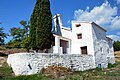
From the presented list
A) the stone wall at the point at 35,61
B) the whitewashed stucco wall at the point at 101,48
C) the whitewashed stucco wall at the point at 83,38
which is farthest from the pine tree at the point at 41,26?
the whitewashed stucco wall at the point at 101,48

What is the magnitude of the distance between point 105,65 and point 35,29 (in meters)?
14.6

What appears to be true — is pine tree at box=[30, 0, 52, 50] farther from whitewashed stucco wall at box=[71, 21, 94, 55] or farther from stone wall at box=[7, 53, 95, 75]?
whitewashed stucco wall at box=[71, 21, 94, 55]

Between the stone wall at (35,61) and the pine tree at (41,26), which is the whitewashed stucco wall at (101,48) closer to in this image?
the stone wall at (35,61)

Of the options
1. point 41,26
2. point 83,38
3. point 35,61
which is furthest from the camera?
point 83,38

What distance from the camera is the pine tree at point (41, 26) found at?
3010cm

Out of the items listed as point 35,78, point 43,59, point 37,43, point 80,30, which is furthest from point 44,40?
point 35,78

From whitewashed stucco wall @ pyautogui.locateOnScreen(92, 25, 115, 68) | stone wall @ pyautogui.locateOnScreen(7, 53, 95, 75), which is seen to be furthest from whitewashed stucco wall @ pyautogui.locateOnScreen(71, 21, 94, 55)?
stone wall @ pyautogui.locateOnScreen(7, 53, 95, 75)

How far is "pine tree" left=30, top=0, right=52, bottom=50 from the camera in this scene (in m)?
30.1

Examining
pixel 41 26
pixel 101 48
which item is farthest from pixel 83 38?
pixel 41 26

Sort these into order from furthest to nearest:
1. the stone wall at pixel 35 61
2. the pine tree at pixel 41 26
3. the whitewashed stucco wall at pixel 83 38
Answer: the whitewashed stucco wall at pixel 83 38
the pine tree at pixel 41 26
the stone wall at pixel 35 61

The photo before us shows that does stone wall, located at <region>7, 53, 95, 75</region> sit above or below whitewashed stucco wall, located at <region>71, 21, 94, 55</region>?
below

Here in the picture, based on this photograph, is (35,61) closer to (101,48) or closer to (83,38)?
(83,38)

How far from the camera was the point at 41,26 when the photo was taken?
30812 millimetres

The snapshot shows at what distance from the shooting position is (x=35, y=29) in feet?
→ 103
